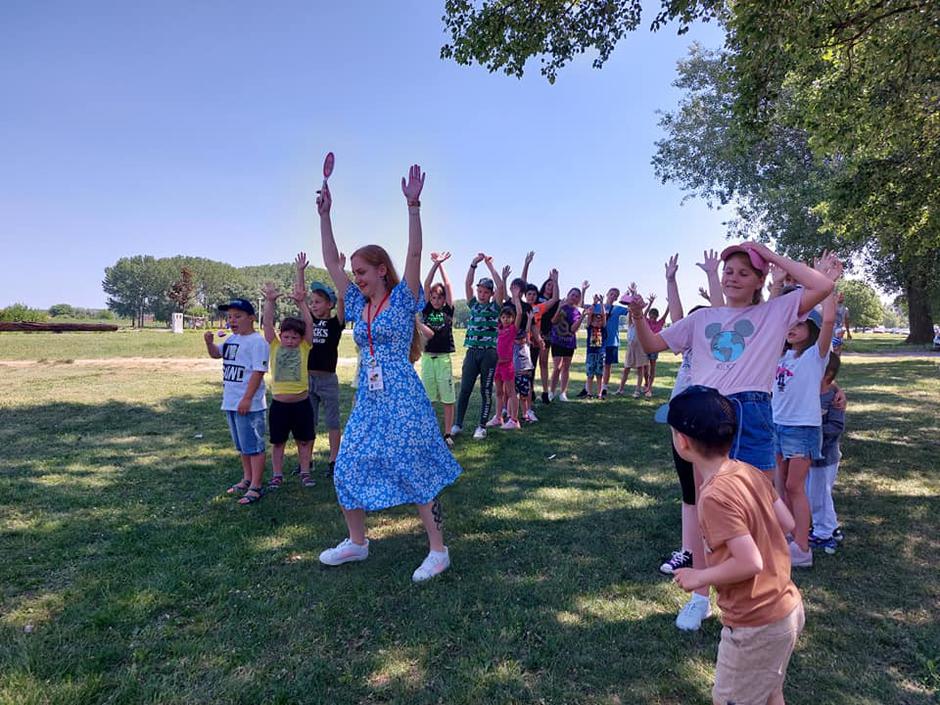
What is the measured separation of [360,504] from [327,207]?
2081mm

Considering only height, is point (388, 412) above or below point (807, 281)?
below

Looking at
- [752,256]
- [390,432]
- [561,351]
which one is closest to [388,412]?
[390,432]

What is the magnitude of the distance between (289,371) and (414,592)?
9.05ft

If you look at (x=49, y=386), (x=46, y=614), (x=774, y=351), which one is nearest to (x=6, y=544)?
(x=46, y=614)

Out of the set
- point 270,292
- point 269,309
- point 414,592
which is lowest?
point 414,592

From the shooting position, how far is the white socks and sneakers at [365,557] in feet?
11.8

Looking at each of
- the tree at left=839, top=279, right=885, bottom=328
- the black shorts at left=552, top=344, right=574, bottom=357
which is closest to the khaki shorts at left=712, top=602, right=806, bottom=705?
the black shorts at left=552, top=344, right=574, bottom=357

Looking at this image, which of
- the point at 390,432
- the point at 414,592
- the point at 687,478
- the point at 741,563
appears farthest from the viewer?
the point at 390,432

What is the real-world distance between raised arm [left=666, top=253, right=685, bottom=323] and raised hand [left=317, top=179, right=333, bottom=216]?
2.38m

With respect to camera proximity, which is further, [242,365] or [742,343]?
[242,365]

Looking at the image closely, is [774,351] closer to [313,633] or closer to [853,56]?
[313,633]

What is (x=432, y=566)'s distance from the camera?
12.0 ft

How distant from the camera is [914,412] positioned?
9844 millimetres

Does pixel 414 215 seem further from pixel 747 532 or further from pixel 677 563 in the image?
pixel 677 563
